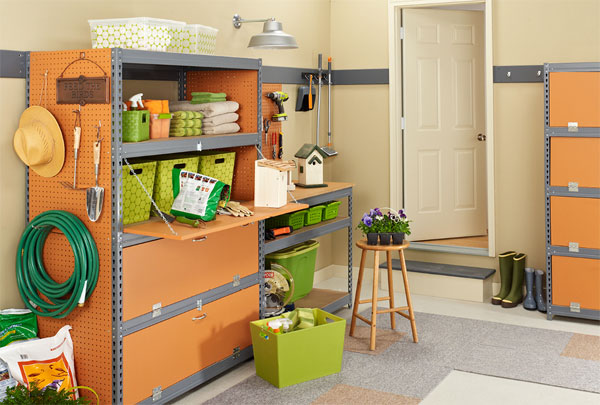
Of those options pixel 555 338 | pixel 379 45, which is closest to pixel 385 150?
pixel 379 45

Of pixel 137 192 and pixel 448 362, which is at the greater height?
pixel 137 192

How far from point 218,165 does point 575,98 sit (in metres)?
2.47

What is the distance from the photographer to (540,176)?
5434 mm

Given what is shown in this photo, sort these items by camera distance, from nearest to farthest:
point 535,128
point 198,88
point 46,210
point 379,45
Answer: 1. point 46,210
2. point 198,88
3. point 535,128
4. point 379,45

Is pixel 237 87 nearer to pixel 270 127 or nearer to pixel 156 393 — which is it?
pixel 270 127

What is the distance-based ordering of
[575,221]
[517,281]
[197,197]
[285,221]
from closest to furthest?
[197,197], [285,221], [575,221], [517,281]

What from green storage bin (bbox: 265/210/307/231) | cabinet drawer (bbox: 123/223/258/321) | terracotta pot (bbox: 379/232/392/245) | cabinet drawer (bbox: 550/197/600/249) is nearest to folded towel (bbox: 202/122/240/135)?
cabinet drawer (bbox: 123/223/258/321)

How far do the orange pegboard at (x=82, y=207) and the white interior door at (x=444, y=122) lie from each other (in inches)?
135

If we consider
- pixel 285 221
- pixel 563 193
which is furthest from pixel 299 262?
pixel 563 193

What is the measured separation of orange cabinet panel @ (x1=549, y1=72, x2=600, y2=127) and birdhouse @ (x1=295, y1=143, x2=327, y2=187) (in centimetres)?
163

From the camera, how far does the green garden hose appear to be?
10.2ft

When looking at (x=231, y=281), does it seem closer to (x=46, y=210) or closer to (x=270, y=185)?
(x=270, y=185)

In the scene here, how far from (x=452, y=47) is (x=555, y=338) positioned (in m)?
2.75

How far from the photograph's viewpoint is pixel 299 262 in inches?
189
